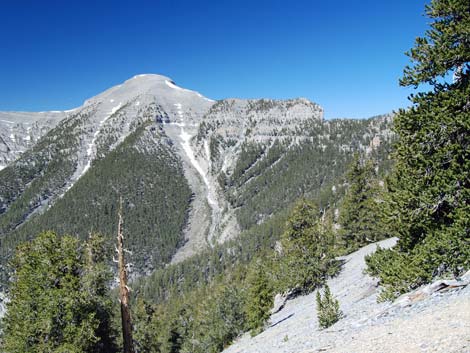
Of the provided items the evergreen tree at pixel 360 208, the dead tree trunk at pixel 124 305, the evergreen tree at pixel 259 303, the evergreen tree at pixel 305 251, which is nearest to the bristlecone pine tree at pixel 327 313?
the dead tree trunk at pixel 124 305

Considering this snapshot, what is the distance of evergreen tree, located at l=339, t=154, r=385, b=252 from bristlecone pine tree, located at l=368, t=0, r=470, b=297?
32.1m

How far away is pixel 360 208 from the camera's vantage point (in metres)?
47.3

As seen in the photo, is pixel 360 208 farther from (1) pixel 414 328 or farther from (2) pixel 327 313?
(1) pixel 414 328

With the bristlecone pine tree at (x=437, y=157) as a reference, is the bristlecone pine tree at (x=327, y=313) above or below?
below

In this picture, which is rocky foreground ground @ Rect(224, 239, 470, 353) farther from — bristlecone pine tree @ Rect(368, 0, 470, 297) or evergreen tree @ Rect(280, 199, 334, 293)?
evergreen tree @ Rect(280, 199, 334, 293)

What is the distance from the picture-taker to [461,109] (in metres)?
13.7

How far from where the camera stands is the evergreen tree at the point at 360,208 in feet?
152

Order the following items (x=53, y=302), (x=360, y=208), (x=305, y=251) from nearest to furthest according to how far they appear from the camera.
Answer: (x=53, y=302) → (x=305, y=251) → (x=360, y=208)

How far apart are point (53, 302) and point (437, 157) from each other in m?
18.8

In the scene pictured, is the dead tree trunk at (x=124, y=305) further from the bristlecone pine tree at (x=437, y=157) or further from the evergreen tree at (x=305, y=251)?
the evergreen tree at (x=305, y=251)

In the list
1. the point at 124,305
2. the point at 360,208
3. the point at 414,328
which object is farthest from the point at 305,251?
the point at 414,328

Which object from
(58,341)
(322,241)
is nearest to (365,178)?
(322,241)

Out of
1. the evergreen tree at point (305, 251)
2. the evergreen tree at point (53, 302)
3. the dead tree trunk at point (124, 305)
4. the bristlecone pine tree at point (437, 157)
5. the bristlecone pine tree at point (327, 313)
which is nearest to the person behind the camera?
the bristlecone pine tree at point (437, 157)

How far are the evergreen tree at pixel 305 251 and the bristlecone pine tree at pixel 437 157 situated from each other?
22281 millimetres
